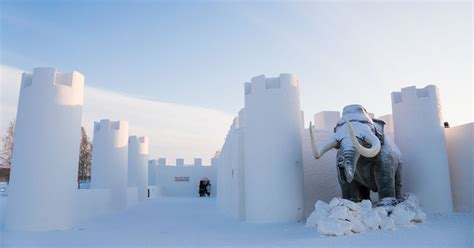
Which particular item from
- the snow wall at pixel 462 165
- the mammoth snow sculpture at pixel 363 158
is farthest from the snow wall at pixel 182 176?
the mammoth snow sculpture at pixel 363 158

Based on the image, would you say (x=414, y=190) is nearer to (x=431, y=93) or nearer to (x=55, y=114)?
(x=431, y=93)

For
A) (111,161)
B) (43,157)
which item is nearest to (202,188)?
(111,161)

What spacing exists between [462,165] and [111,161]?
1335 centimetres

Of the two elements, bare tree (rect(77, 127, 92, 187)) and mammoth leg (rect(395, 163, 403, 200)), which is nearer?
mammoth leg (rect(395, 163, 403, 200))

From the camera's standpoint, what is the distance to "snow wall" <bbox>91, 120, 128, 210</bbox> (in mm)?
16469

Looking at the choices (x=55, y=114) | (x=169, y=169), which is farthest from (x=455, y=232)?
(x=169, y=169)

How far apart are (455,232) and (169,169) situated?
26373 millimetres

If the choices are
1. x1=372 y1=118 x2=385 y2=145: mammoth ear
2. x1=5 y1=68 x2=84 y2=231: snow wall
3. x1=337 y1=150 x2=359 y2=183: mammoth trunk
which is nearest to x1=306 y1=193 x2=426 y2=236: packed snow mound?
x1=337 y1=150 x2=359 y2=183: mammoth trunk

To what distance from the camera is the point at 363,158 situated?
29.5ft

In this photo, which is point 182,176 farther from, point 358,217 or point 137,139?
point 358,217

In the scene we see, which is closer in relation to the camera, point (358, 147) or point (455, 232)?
point (455, 232)

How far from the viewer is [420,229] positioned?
7762 millimetres

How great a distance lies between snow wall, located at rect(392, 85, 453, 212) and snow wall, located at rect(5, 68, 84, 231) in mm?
9453

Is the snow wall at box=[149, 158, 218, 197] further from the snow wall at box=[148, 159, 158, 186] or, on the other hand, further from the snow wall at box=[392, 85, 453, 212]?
the snow wall at box=[392, 85, 453, 212]
